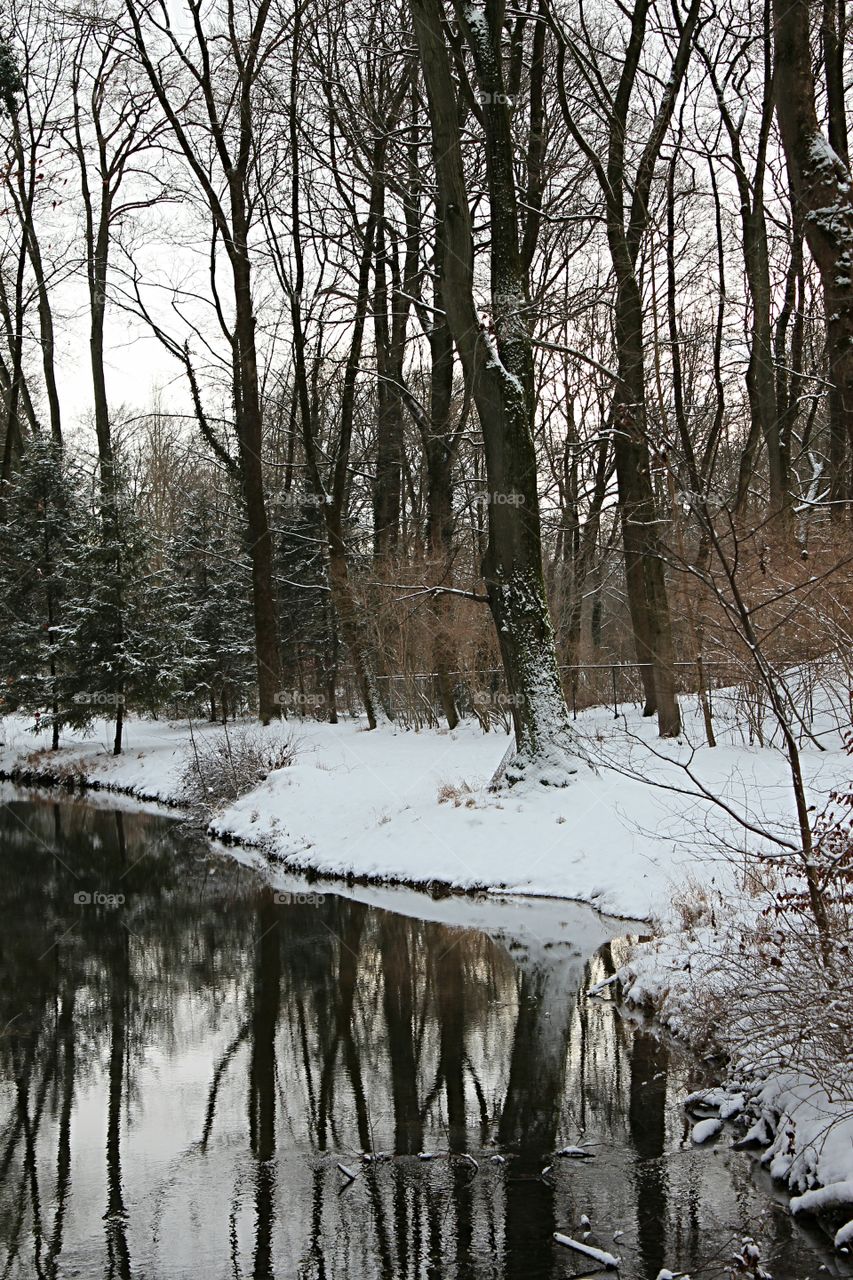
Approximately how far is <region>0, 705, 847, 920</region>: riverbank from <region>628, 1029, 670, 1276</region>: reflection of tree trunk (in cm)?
141

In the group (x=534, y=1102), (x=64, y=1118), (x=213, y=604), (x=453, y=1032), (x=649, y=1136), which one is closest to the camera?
(x=649, y=1136)

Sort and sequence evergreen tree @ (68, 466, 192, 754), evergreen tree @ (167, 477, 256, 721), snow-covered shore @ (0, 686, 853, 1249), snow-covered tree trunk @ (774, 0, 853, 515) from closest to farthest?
snow-covered shore @ (0, 686, 853, 1249) → snow-covered tree trunk @ (774, 0, 853, 515) → evergreen tree @ (68, 466, 192, 754) → evergreen tree @ (167, 477, 256, 721)

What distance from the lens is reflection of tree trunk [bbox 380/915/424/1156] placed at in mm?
6059

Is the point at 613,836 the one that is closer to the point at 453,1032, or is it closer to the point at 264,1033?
the point at 453,1032

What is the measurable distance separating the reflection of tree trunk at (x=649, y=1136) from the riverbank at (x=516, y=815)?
4.63 feet

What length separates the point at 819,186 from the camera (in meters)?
8.67

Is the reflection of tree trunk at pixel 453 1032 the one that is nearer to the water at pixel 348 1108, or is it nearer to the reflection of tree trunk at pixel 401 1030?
the water at pixel 348 1108

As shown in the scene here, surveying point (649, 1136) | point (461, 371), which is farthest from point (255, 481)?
point (649, 1136)

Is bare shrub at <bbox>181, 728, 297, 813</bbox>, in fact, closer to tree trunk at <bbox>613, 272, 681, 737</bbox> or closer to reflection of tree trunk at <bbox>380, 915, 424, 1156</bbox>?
tree trunk at <bbox>613, 272, 681, 737</bbox>

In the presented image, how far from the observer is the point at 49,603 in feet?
90.3

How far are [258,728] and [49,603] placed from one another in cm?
932

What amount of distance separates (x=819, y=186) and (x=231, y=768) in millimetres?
→ 12114


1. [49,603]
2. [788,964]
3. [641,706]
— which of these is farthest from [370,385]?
[788,964]

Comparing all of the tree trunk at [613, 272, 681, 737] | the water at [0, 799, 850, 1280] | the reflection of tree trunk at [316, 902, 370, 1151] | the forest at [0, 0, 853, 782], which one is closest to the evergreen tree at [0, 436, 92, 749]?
the forest at [0, 0, 853, 782]
